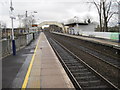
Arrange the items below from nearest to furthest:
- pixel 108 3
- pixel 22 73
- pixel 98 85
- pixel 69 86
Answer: pixel 69 86
pixel 98 85
pixel 22 73
pixel 108 3

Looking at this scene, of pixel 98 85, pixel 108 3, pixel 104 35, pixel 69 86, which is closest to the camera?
pixel 69 86

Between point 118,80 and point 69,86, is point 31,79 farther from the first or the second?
point 118,80

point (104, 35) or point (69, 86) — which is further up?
point (104, 35)

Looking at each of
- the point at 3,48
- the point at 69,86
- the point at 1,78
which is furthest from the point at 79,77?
the point at 3,48

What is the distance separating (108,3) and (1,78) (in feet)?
156

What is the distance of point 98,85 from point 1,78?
4.28 meters

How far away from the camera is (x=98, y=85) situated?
25.6ft

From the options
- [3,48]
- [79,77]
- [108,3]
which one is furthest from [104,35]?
[79,77]

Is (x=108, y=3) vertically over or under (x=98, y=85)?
over

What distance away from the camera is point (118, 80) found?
855cm

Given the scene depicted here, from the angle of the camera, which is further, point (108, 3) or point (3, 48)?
point (108, 3)

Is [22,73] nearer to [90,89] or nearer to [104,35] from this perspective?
[90,89]

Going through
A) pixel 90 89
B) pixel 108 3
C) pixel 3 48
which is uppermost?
pixel 108 3

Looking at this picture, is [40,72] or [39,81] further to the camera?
[40,72]
